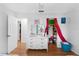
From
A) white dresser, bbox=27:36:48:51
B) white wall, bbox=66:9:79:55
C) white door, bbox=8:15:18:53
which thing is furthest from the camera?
white dresser, bbox=27:36:48:51

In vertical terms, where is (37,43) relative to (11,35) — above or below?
below

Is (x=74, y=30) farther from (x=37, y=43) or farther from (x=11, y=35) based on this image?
(x=11, y=35)

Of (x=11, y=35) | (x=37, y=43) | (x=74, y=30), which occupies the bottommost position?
(x=37, y=43)

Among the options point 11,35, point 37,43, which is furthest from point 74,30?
point 11,35

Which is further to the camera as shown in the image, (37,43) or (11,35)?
(37,43)

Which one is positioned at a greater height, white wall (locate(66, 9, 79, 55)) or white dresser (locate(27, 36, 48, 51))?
white wall (locate(66, 9, 79, 55))

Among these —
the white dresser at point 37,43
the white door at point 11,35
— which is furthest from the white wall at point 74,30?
the white door at point 11,35

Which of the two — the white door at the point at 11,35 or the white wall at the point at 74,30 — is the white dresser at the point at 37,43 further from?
the white wall at the point at 74,30

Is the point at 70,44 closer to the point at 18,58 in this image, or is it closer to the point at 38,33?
the point at 38,33

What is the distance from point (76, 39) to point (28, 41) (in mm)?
1306

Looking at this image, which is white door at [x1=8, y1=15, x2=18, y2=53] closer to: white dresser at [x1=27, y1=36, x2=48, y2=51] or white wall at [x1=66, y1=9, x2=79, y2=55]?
white dresser at [x1=27, y1=36, x2=48, y2=51]

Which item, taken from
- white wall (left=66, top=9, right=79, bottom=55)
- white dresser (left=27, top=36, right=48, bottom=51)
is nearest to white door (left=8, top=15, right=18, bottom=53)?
white dresser (left=27, top=36, right=48, bottom=51)

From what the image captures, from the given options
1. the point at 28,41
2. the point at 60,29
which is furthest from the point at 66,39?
the point at 28,41

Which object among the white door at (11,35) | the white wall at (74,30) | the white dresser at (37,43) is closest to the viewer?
the white wall at (74,30)
